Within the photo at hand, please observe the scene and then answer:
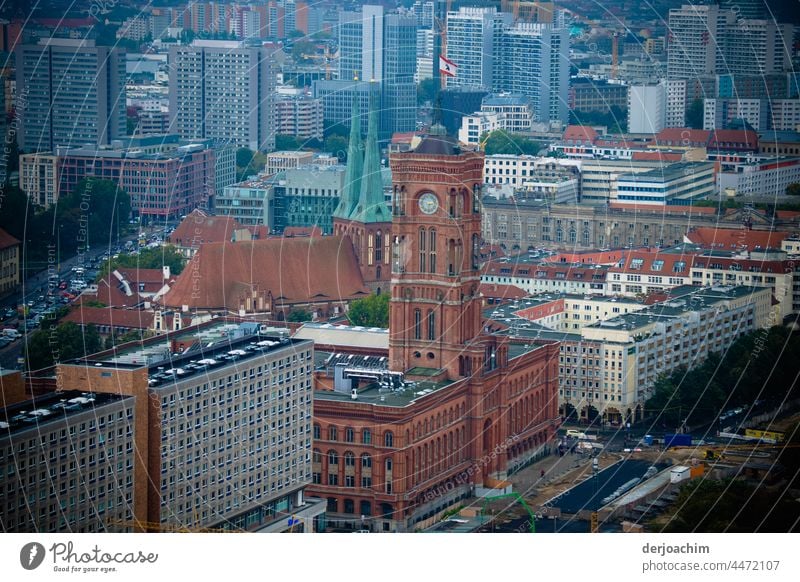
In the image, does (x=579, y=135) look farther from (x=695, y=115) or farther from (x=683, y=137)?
(x=695, y=115)

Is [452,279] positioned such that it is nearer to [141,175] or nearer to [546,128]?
[141,175]

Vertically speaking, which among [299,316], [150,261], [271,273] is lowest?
[299,316]

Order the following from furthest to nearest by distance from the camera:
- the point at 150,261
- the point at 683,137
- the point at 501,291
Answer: the point at 683,137 → the point at 150,261 → the point at 501,291

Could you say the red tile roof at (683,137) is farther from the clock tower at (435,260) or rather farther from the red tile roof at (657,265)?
the clock tower at (435,260)

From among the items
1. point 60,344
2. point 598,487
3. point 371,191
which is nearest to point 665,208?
point 371,191

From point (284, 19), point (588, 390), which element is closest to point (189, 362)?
point (588, 390)

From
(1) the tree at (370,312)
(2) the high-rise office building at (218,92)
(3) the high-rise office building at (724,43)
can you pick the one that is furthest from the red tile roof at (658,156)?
(1) the tree at (370,312)

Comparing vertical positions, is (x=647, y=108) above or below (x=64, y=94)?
below
